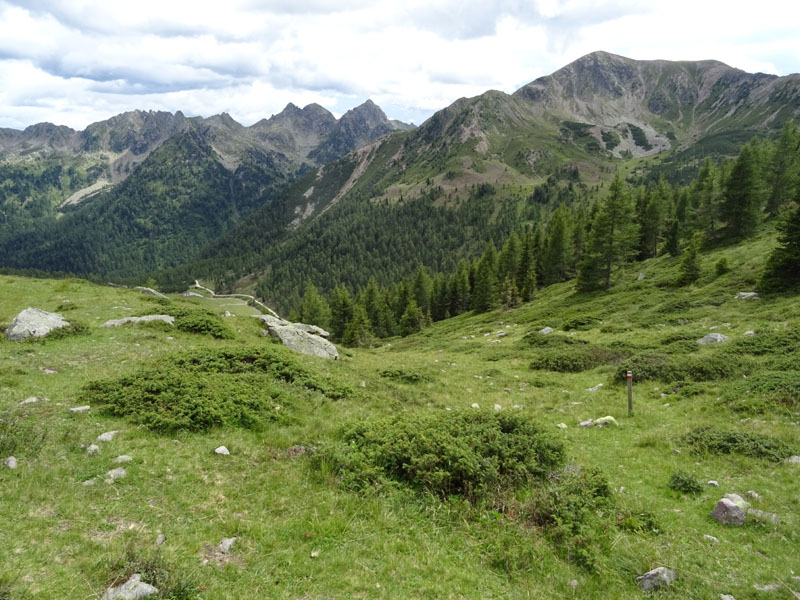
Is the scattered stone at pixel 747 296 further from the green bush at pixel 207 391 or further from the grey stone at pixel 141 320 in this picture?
the grey stone at pixel 141 320

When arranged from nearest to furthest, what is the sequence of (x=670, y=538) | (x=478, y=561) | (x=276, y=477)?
(x=478, y=561) → (x=670, y=538) → (x=276, y=477)

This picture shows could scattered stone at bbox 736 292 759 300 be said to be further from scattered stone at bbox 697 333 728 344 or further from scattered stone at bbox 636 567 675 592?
scattered stone at bbox 636 567 675 592

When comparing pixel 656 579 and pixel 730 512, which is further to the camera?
pixel 730 512

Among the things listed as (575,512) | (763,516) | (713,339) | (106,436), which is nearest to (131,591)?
(106,436)

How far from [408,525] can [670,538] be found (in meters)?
5.72

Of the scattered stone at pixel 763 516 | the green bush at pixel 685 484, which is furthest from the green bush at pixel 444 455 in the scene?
the scattered stone at pixel 763 516

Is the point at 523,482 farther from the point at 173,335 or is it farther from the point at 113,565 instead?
the point at 173,335

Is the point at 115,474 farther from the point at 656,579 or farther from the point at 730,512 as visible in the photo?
the point at 730,512

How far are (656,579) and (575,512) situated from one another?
1.85 meters

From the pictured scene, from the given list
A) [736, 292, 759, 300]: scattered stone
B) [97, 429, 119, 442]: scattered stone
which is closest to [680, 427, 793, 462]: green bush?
[97, 429, 119, 442]: scattered stone

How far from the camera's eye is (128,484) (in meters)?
8.45

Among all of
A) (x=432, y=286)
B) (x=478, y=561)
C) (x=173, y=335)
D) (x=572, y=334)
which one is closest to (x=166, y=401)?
(x=478, y=561)

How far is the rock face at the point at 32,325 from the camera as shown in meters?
19.2

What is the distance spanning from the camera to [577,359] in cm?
2745
